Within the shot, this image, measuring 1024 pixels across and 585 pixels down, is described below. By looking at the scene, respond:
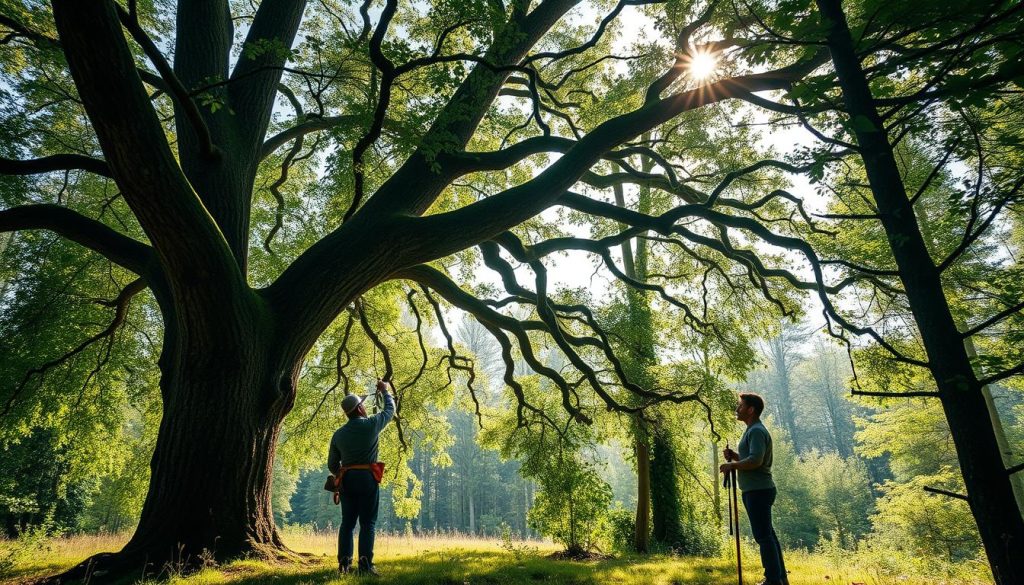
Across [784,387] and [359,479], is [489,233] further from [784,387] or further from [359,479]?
[784,387]

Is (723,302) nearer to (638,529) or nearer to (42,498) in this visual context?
(638,529)

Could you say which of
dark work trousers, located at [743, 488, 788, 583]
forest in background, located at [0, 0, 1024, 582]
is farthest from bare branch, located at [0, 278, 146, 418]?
dark work trousers, located at [743, 488, 788, 583]

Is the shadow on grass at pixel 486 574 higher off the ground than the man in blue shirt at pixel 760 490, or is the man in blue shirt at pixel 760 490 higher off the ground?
the man in blue shirt at pixel 760 490

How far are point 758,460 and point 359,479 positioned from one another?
12.5 feet

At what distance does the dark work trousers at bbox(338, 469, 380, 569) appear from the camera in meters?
4.39

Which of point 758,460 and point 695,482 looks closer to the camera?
point 758,460

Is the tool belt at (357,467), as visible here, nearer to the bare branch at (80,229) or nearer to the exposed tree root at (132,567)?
the exposed tree root at (132,567)

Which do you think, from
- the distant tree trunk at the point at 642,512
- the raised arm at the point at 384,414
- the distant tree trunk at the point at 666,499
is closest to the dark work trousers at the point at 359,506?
the raised arm at the point at 384,414

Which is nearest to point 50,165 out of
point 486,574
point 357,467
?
point 357,467

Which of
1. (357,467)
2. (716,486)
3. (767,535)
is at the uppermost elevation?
(357,467)

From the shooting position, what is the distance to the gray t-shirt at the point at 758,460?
4117 mm

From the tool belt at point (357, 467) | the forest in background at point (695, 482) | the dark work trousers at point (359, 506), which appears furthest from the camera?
the forest in background at point (695, 482)

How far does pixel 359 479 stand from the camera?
14.8ft

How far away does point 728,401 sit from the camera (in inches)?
279
